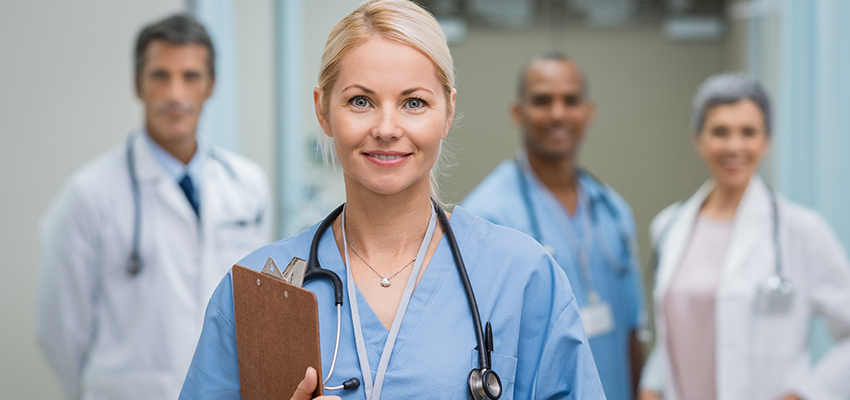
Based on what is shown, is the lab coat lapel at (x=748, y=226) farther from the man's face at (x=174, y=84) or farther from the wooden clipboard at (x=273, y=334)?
the man's face at (x=174, y=84)

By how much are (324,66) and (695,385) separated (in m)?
1.42

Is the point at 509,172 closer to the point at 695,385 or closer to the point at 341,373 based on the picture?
the point at 695,385

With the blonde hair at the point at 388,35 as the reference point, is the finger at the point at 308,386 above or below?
below

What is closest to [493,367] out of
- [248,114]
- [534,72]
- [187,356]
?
[187,356]

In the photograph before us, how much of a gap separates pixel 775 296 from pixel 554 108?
0.77 metres

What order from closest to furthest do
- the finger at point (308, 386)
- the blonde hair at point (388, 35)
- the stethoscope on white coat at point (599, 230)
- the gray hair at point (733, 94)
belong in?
the finger at point (308, 386) < the blonde hair at point (388, 35) < the gray hair at point (733, 94) < the stethoscope on white coat at point (599, 230)

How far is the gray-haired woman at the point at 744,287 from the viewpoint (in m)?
1.76

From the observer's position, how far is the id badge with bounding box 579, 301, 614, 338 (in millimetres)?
1903

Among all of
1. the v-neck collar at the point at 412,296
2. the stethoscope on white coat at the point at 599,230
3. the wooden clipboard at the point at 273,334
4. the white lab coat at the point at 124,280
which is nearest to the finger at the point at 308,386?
the wooden clipboard at the point at 273,334

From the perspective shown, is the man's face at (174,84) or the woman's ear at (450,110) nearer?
the woman's ear at (450,110)

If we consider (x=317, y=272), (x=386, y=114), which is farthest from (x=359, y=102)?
(x=317, y=272)

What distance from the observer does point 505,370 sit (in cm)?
88

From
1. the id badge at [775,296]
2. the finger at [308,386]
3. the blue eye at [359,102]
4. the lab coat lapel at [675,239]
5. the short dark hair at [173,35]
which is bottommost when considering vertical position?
the id badge at [775,296]

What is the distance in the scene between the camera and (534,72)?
205cm
